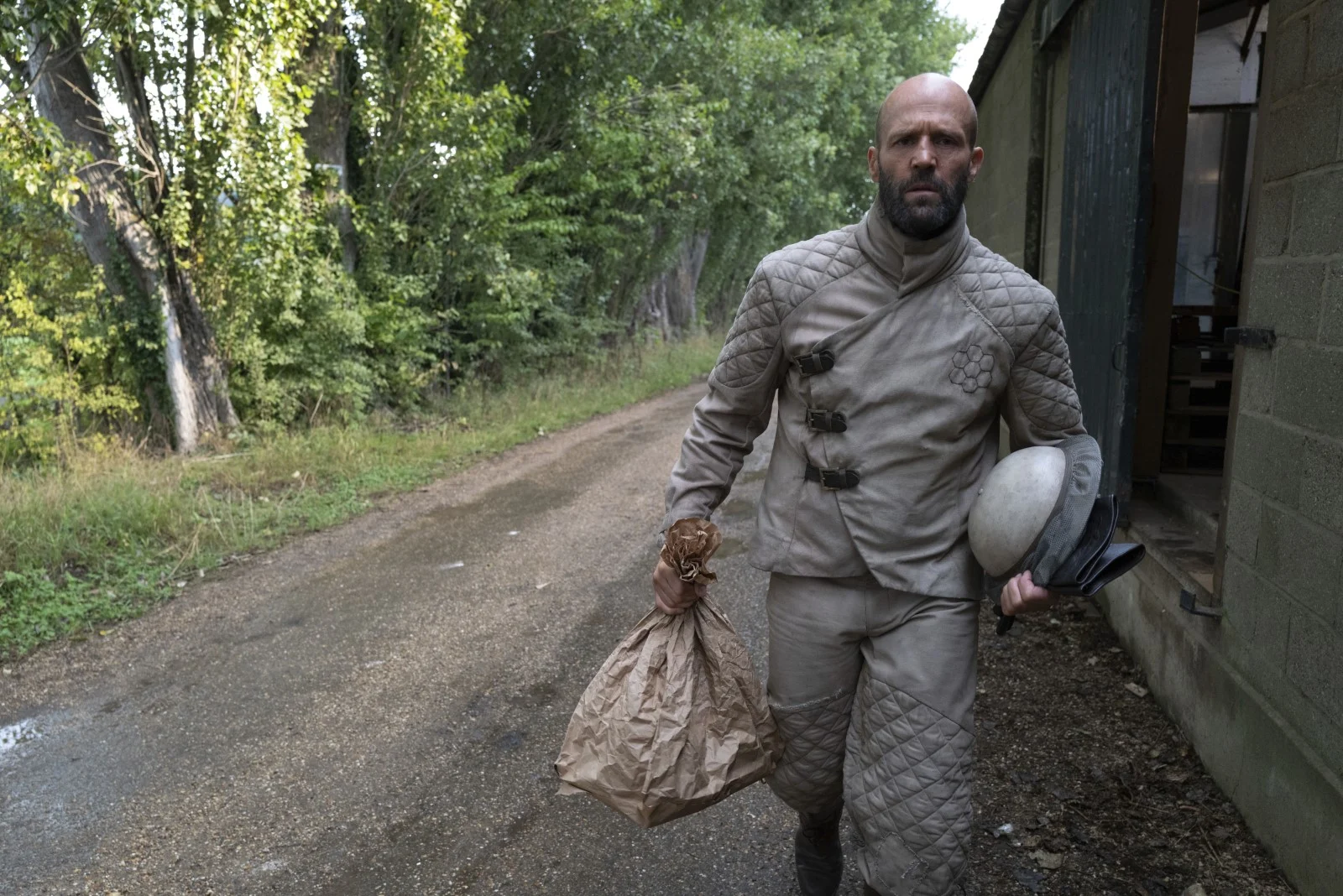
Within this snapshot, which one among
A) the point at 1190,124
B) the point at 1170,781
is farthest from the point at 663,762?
the point at 1190,124

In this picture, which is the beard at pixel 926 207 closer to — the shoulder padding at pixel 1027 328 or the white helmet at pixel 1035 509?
the shoulder padding at pixel 1027 328

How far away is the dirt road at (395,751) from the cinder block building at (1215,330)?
356 millimetres

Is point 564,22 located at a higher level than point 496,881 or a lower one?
higher

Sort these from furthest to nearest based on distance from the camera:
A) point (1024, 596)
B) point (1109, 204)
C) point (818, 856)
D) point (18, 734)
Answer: point (1109, 204) < point (18, 734) < point (818, 856) < point (1024, 596)

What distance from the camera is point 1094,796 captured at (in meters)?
3.38

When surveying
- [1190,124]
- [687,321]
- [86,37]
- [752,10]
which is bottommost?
[687,321]

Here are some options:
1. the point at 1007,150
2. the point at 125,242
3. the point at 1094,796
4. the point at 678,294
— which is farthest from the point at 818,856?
the point at 678,294

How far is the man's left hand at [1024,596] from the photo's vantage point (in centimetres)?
213

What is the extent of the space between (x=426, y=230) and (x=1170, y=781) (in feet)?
34.0

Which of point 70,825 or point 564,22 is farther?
point 564,22

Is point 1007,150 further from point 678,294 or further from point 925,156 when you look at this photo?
point 678,294

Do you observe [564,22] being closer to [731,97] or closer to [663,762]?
[731,97]

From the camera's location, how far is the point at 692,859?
10.3 ft

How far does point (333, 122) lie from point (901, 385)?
10.3 m
